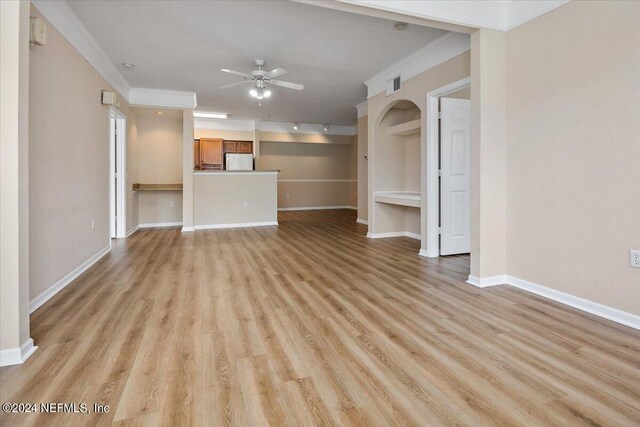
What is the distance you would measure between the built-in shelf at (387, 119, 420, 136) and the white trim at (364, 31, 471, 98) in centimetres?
63

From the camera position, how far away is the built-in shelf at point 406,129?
16.8 feet

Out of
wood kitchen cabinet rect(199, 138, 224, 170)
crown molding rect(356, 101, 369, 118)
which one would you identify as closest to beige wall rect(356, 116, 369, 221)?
crown molding rect(356, 101, 369, 118)

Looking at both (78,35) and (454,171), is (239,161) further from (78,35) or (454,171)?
(454,171)

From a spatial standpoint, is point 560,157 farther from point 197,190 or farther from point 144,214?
point 144,214

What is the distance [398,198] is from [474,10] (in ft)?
8.66

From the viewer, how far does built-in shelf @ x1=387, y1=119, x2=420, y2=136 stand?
201 inches

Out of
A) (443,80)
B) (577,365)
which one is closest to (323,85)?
(443,80)

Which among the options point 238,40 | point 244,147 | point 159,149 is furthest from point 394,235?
point 244,147

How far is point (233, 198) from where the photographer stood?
23.3 feet

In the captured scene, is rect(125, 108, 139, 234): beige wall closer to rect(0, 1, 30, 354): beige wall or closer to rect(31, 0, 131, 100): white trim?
rect(31, 0, 131, 100): white trim

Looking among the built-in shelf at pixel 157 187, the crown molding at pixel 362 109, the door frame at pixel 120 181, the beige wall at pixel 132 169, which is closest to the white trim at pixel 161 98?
the beige wall at pixel 132 169

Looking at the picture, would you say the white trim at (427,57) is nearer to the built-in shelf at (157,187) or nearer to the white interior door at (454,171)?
the white interior door at (454,171)

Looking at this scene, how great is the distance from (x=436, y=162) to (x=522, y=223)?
1536mm

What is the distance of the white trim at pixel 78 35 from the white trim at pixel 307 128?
5128 mm
